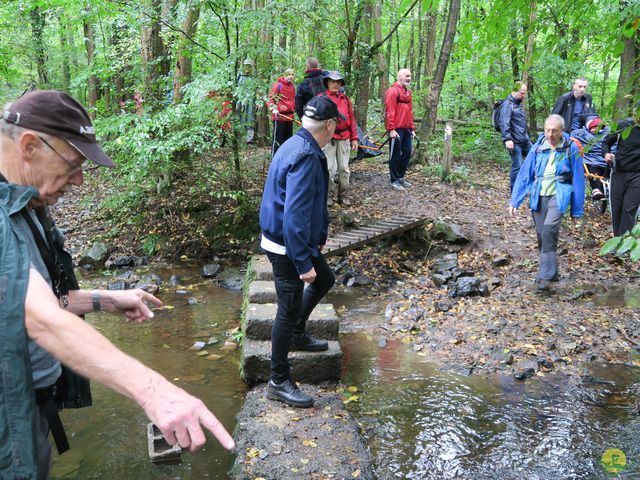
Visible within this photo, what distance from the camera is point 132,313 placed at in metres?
2.30

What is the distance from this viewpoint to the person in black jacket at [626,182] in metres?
7.38

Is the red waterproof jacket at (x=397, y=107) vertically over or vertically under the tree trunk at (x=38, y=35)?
under

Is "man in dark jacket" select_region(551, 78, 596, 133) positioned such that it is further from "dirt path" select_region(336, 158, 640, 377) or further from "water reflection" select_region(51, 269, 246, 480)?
"water reflection" select_region(51, 269, 246, 480)

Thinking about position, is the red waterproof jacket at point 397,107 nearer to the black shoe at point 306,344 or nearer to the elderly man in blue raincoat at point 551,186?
the elderly man in blue raincoat at point 551,186

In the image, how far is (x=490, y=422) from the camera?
13.8 ft

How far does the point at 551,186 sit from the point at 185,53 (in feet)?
19.8

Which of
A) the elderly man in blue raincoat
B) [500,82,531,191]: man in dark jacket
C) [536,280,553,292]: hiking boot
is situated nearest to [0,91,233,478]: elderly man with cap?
the elderly man in blue raincoat

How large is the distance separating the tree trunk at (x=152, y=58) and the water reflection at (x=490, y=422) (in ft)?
20.6

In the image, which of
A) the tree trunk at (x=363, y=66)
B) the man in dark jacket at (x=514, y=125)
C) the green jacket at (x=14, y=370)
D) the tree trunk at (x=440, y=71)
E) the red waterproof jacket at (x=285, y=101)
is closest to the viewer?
the green jacket at (x=14, y=370)

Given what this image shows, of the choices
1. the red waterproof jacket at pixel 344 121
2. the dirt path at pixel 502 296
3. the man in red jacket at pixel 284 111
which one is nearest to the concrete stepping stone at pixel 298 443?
the dirt path at pixel 502 296

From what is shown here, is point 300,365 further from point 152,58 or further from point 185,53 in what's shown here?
point 152,58

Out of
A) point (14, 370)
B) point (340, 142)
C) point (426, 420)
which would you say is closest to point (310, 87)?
point (340, 142)

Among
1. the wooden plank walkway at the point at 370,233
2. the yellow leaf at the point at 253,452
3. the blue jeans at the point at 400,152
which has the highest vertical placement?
the blue jeans at the point at 400,152

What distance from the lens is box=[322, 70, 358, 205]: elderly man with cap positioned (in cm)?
882
